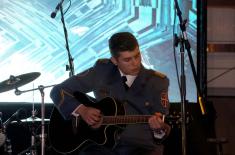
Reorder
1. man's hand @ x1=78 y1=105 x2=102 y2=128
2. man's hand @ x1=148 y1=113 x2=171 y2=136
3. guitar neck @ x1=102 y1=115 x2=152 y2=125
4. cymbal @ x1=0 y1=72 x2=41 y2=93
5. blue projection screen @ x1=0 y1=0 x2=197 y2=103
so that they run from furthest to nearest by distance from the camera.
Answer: blue projection screen @ x1=0 y1=0 x2=197 y2=103, cymbal @ x1=0 y1=72 x2=41 y2=93, man's hand @ x1=78 y1=105 x2=102 y2=128, guitar neck @ x1=102 y1=115 x2=152 y2=125, man's hand @ x1=148 y1=113 x2=171 y2=136

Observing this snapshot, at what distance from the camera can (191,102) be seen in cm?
489

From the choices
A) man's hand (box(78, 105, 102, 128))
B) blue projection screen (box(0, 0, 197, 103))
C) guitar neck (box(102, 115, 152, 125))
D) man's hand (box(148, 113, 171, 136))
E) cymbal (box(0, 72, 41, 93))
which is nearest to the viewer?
man's hand (box(148, 113, 171, 136))

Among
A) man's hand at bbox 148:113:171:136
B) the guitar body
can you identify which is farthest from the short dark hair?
man's hand at bbox 148:113:171:136

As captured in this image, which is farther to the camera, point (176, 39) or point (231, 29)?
point (231, 29)

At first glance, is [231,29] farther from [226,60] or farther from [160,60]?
[160,60]

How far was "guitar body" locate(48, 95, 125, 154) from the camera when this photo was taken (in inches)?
125

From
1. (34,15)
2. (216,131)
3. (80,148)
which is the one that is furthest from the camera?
(216,131)

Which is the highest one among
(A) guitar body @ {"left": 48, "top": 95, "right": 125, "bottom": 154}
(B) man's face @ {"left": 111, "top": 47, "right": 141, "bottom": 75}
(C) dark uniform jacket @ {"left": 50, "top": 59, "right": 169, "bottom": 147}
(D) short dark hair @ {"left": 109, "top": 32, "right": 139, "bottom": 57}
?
(D) short dark hair @ {"left": 109, "top": 32, "right": 139, "bottom": 57}

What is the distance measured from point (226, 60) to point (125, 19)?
1.27m

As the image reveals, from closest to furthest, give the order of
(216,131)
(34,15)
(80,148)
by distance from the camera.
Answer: (80,148) → (34,15) → (216,131)

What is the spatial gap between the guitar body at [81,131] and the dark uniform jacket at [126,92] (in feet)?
0.25

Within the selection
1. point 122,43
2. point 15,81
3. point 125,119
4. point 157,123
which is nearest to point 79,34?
point 15,81

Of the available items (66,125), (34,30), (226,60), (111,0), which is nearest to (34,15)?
(34,30)

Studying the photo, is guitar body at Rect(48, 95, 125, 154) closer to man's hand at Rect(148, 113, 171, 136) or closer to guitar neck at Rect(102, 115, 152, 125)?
guitar neck at Rect(102, 115, 152, 125)
